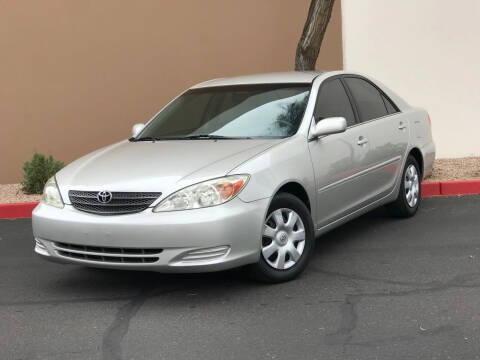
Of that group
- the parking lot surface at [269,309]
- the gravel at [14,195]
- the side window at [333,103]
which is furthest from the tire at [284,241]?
the gravel at [14,195]

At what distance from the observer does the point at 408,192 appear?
23.6 feet

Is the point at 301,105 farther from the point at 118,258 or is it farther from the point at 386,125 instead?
the point at 118,258

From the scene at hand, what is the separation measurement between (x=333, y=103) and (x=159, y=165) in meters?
1.77

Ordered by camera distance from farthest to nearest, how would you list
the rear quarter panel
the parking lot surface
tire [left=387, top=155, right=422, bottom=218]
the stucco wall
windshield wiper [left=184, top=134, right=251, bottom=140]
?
1. the stucco wall
2. the rear quarter panel
3. tire [left=387, top=155, right=422, bottom=218]
4. windshield wiper [left=184, top=134, right=251, bottom=140]
5. the parking lot surface

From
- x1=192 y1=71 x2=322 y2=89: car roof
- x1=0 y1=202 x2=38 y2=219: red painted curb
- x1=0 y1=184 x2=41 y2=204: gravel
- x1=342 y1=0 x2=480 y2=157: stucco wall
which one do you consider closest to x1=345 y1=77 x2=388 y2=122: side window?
x1=192 y1=71 x2=322 y2=89: car roof

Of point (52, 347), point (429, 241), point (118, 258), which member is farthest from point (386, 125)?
point (52, 347)

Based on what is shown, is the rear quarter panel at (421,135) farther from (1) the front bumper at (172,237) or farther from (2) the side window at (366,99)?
(1) the front bumper at (172,237)

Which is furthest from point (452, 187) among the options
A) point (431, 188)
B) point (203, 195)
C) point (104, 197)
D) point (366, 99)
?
point (104, 197)

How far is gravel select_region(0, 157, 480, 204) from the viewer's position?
898 centimetres

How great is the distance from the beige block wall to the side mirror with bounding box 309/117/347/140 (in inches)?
196

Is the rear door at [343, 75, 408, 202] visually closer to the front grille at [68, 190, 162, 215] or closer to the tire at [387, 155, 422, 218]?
the tire at [387, 155, 422, 218]

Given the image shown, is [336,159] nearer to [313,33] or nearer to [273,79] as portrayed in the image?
[273,79]

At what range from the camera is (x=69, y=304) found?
5082 mm

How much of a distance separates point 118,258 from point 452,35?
23.0ft
